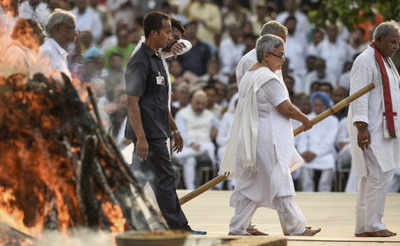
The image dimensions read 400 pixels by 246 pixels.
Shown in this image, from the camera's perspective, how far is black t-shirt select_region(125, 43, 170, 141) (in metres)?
7.55

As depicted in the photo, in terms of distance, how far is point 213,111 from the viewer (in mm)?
14555

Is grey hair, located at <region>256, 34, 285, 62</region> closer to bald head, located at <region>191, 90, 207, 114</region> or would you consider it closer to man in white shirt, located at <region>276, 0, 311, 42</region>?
bald head, located at <region>191, 90, 207, 114</region>

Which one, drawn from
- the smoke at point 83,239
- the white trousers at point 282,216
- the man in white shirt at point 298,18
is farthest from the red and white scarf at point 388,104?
the man in white shirt at point 298,18

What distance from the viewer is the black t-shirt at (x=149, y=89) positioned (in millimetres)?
7547

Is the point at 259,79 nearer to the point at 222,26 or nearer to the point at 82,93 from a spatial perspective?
the point at 82,93

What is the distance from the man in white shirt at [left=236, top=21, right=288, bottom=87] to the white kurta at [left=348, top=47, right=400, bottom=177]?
77cm

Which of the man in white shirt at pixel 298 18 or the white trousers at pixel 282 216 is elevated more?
the man in white shirt at pixel 298 18

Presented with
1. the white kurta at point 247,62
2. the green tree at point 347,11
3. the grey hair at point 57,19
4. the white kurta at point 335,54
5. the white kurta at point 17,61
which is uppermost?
the green tree at point 347,11

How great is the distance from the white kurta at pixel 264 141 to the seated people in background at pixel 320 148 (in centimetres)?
539

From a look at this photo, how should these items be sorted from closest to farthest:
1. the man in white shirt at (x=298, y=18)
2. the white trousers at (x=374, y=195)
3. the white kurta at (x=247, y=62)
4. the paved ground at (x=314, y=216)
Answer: the paved ground at (x=314, y=216) < the white trousers at (x=374, y=195) < the white kurta at (x=247, y=62) < the man in white shirt at (x=298, y=18)

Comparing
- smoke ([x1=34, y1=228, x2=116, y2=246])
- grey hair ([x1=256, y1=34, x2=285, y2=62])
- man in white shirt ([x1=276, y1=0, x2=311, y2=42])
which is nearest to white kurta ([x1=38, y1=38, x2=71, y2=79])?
smoke ([x1=34, y1=228, x2=116, y2=246])

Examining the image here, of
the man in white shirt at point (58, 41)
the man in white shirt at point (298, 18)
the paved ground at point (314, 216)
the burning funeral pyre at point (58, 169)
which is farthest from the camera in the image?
the man in white shirt at point (298, 18)

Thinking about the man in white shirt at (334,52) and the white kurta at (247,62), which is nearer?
the white kurta at (247,62)

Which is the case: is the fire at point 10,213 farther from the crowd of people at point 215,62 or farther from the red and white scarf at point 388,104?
the red and white scarf at point 388,104
